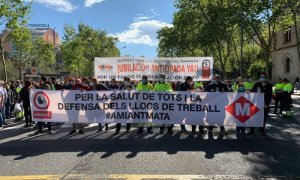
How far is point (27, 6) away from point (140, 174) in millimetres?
24299

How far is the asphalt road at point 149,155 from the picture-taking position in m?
7.88

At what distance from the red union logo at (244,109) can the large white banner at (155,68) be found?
4690mm

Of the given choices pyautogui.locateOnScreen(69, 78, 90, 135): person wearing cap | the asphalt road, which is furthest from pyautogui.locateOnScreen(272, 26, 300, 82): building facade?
the asphalt road

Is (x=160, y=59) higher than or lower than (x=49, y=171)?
higher

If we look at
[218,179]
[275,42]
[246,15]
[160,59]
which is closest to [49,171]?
[218,179]

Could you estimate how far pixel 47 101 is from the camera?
12797 millimetres

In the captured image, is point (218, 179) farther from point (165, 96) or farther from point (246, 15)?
point (246, 15)

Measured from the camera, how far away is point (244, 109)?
1199cm

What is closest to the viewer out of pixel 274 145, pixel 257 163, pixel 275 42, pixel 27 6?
pixel 257 163

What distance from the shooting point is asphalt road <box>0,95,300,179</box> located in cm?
788

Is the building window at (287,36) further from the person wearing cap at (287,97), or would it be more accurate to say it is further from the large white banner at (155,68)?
the large white banner at (155,68)

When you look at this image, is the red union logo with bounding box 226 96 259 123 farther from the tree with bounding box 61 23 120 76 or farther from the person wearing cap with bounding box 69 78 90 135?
the tree with bounding box 61 23 120 76

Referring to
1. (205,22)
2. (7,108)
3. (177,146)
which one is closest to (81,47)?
(205,22)

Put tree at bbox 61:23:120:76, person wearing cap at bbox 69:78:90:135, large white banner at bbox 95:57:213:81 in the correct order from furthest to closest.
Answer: tree at bbox 61:23:120:76, large white banner at bbox 95:57:213:81, person wearing cap at bbox 69:78:90:135
